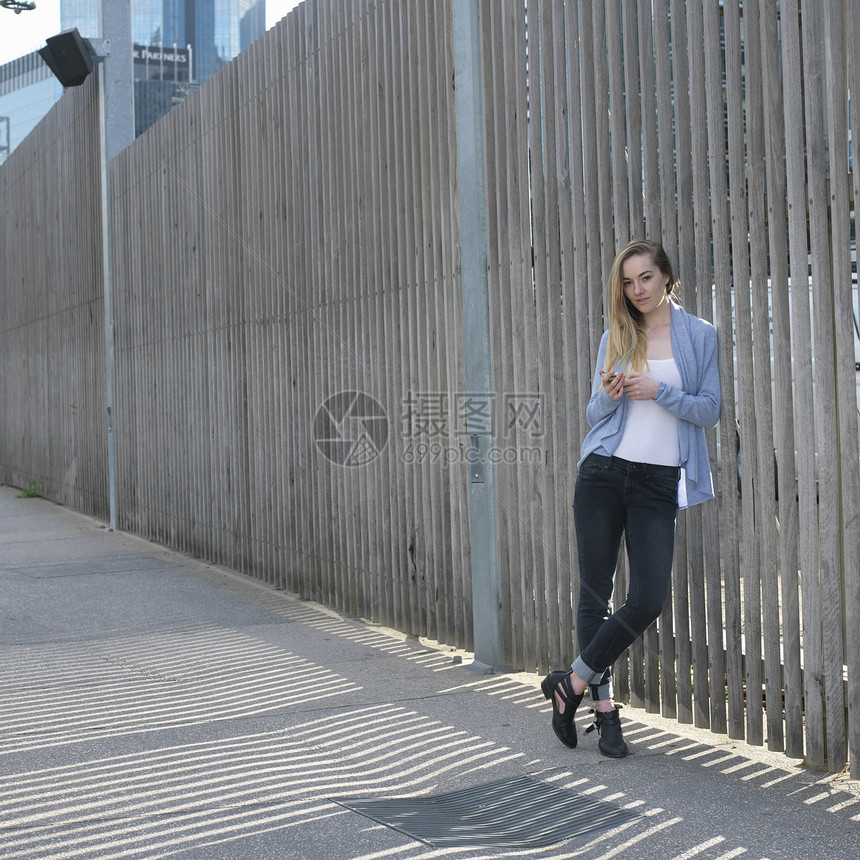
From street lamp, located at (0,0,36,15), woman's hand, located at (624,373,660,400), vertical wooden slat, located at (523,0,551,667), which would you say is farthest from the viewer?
street lamp, located at (0,0,36,15)

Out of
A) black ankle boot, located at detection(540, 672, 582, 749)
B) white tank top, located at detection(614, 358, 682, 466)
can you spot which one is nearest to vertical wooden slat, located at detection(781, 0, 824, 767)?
white tank top, located at detection(614, 358, 682, 466)

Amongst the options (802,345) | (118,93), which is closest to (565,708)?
(802,345)

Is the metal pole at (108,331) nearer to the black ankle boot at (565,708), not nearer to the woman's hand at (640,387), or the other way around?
the black ankle boot at (565,708)

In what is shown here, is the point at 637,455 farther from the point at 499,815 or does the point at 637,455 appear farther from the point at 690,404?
the point at 499,815

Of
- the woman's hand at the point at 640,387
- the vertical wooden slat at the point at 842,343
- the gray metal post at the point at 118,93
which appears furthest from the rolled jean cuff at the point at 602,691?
the gray metal post at the point at 118,93

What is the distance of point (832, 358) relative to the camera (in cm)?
370

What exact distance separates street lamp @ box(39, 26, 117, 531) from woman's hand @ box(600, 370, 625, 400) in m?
8.95

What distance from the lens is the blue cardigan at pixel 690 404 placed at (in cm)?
394

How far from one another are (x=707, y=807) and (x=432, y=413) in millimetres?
2897

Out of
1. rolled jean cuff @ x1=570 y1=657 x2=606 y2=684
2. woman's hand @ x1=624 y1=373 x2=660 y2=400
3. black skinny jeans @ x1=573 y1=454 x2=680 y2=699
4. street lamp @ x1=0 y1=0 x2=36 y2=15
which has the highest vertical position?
street lamp @ x1=0 y1=0 x2=36 y2=15

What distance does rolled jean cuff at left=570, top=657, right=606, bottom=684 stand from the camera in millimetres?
4125

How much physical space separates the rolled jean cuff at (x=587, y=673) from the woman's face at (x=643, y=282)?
4.33 ft

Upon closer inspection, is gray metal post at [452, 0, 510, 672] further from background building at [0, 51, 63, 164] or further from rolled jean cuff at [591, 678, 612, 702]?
background building at [0, 51, 63, 164]

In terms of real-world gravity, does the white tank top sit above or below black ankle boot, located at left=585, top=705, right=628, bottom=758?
above
